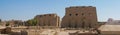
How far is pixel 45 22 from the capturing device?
54719 millimetres

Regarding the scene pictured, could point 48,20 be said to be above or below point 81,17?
below

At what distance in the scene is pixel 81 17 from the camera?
48719mm

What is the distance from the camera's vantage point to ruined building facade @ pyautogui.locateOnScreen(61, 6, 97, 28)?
157ft

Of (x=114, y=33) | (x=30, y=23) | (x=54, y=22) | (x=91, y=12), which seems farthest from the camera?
(x=30, y=23)

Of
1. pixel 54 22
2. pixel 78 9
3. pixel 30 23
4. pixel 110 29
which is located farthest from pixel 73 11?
pixel 110 29

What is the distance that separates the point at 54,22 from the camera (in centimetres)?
5291

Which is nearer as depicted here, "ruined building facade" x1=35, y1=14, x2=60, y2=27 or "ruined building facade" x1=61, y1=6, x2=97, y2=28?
"ruined building facade" x1=61, y1=6, x2=97, y2=28

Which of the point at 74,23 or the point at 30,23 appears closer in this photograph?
the point at 74,23

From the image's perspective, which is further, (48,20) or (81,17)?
(48,20)

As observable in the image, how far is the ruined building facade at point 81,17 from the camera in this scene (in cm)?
4797

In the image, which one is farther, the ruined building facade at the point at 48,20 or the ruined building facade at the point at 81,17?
the ruined building facade at the point at 48,20

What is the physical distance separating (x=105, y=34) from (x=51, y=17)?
49.4 metres

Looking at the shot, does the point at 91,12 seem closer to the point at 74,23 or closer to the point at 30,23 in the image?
the point at 74,23

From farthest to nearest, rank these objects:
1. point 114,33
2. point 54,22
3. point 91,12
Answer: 1. point 54,22
2. point 91,12
3. point 114,33
